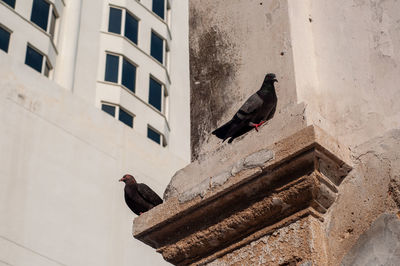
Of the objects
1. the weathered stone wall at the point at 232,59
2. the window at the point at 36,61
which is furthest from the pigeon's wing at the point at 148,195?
the window at the point at 36,61

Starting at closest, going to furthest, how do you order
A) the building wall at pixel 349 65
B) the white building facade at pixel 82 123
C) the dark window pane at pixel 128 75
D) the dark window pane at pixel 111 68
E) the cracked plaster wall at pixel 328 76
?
the cracked plaster wall at pixel 328 76, the building wall at pixel 349 65, the white building facade at pixel 82 123, the dark window pane at pixel 111 68, the dark window pane at pixel 128 75

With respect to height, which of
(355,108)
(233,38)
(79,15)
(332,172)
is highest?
(79,15)

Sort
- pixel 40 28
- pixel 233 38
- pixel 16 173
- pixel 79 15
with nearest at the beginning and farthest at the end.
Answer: pixel 233 38 < pixel 16 173 < pixel 40 28 < pixel 79 15

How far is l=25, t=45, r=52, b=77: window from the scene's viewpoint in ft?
75.2

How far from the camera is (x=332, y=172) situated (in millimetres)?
3471

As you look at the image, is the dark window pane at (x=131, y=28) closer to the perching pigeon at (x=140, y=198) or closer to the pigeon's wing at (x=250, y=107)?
the perching pigeon at (x=140, y=198)

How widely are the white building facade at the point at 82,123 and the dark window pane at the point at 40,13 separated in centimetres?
4

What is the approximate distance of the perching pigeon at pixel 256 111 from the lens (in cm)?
377

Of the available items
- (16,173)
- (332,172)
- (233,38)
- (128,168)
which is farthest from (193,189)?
(128,168)

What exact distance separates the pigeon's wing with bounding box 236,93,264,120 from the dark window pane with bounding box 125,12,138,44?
77.9 feet

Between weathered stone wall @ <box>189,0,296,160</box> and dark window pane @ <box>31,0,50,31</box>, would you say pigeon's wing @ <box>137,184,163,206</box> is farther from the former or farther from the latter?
dark window pane @ <box>31,0,50,31</box>

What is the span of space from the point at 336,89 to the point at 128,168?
17653 mm

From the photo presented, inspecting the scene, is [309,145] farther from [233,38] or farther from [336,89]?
[233,38]

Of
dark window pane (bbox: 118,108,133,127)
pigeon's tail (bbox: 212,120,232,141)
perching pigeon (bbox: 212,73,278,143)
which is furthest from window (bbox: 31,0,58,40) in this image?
perching pigeon (bbox: 212,73,278,143)
